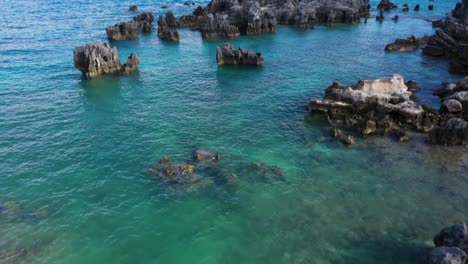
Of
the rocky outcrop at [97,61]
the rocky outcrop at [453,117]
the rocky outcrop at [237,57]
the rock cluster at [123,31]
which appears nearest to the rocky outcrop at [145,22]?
the rock cluster at [123,31]

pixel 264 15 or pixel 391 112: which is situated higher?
pixel 264 15

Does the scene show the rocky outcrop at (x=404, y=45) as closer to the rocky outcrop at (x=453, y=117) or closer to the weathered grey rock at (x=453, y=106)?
the rocky outcrop at (x=453, y=117)

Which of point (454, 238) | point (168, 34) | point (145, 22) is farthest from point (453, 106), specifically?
point (145, 22)

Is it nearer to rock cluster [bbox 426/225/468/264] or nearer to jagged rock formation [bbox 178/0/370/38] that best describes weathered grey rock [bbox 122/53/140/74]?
jagged rock formation [bbox 178/0/370/38]

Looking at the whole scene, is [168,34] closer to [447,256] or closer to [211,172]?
[211,172]

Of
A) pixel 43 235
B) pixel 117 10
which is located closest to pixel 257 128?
pixel 43 235

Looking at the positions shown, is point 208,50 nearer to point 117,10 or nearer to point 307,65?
point 307,65
